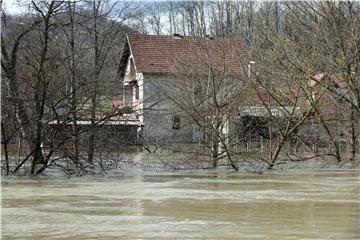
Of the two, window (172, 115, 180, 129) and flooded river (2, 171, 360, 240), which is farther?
window (172, 115, 180, 129)

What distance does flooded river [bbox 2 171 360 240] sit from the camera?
36.4 ft

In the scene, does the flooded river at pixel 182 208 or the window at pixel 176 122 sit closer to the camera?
the flooded river at pixel 182 208

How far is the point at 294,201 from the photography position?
15398 millimetres

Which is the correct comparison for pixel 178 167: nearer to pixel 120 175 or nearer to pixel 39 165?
pixel 120 175

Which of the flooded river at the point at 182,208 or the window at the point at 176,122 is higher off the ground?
the window at the point at 176,122

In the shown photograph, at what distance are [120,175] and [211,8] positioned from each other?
5763cm

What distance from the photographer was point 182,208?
46.3 ft

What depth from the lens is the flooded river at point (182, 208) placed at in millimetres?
11109

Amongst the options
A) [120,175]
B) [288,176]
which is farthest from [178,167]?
[288,176]

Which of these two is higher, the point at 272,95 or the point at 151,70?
the point at 151,70

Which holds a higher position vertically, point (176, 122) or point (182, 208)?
point (176, 122)

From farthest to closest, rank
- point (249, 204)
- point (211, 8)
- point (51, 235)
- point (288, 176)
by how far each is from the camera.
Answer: point (211, 8), point (288, 176), point (249, 204), point (51, 235)

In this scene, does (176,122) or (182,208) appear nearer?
(182,208)

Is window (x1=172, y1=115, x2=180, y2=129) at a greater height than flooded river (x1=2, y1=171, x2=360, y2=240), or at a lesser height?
greater
